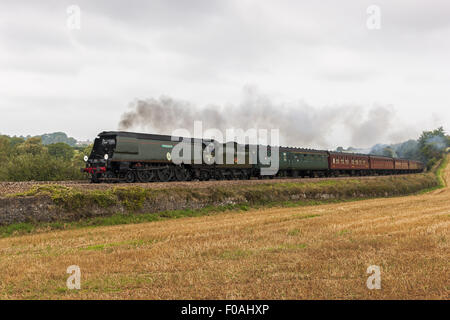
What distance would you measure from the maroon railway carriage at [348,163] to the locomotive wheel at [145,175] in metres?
30.2

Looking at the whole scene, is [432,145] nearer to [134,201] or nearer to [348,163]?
[348,163]

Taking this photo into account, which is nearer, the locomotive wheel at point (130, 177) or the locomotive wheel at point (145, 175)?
the locomotive wheel at point (130, 177)

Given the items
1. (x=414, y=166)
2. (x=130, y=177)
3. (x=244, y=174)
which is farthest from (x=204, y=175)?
(x=414, y=166)

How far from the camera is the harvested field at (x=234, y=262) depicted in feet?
24.7

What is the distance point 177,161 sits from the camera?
92.9 feet

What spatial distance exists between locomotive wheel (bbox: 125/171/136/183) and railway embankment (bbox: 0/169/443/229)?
4.20 meters

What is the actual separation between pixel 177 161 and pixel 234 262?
19.2 m

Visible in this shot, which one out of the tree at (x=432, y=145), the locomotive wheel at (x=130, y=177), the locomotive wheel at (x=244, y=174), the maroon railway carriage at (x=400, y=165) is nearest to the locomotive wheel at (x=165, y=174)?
the locomotive wheel at (x=130, y=177)

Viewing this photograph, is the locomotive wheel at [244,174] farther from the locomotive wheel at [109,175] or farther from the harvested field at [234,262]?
the harvested field at [234,262]

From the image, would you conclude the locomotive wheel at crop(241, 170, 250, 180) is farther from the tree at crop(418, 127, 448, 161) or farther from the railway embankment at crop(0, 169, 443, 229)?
the tree at crop(418, 127, 448, 161)

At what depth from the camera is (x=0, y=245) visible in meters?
13.0

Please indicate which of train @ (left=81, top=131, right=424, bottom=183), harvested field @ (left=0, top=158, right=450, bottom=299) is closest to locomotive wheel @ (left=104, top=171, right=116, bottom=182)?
train @ (left=81, top=131, right=424, bottom=183)
